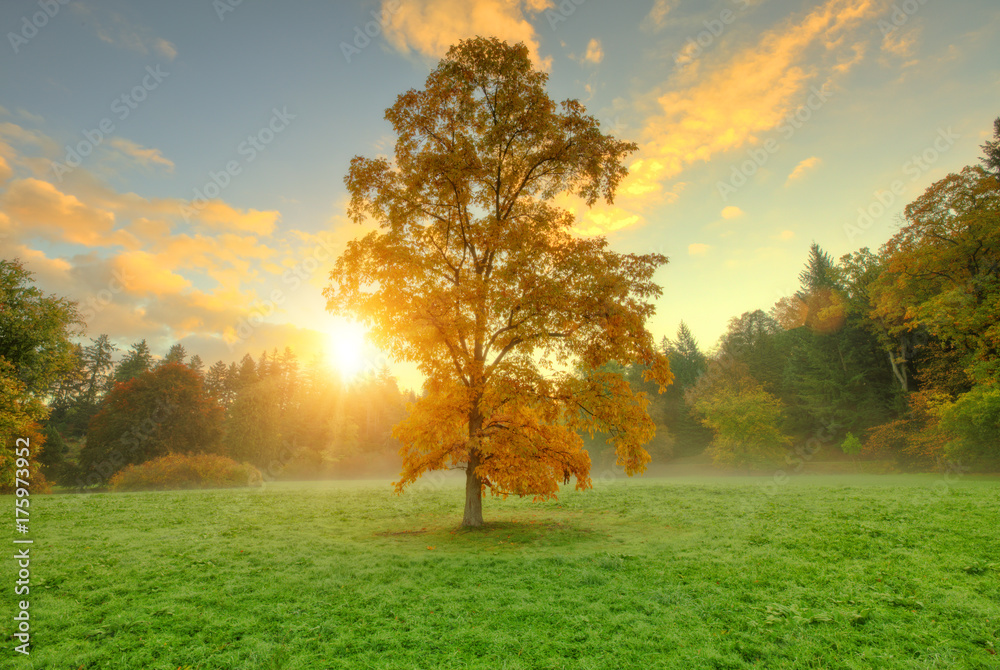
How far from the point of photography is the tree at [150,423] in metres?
34.8

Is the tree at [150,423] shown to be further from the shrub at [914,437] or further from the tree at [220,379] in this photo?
the shrub at [914,437]

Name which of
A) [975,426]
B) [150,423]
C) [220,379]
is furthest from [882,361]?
[220,379]

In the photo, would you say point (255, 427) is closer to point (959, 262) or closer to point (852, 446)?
point (852, 446)

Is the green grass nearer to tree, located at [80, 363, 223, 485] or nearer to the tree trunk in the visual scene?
the tree trunk

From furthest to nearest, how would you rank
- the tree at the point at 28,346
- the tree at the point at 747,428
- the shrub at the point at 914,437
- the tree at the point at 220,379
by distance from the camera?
the tree at the point at 220,379 < the tree at the point at 747,428 < the shrub at the point at 914,437 < the tree at the point at 28,346

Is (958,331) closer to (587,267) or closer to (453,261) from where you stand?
(587,267)

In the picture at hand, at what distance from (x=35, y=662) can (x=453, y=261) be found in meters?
10.5

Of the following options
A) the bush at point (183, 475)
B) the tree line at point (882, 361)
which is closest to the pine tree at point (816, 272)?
the tree line at point (882, 361)

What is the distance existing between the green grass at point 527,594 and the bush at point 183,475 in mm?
19246

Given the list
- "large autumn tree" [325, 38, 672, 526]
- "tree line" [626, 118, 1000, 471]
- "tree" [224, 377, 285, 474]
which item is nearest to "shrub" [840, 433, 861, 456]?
"tree line" [626, 118, 1000, 471]

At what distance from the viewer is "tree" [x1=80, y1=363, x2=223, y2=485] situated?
34.8 meters

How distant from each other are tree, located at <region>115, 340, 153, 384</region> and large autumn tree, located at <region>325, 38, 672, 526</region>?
2434 inches

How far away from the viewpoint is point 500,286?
36.2 ft

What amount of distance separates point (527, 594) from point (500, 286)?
6.91m
